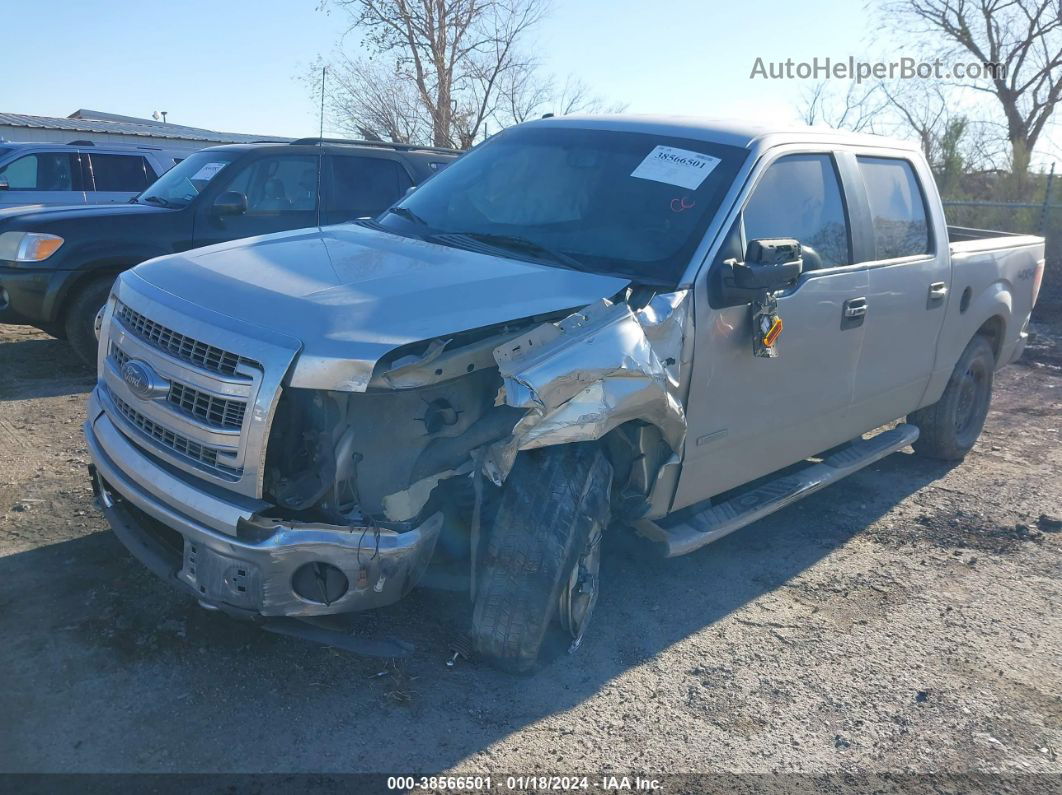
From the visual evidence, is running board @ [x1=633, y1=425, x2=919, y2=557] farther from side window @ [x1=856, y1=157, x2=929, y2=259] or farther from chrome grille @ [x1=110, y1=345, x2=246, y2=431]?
chrome grille @ [x1=110, y1=345, x2=246, y2=431]

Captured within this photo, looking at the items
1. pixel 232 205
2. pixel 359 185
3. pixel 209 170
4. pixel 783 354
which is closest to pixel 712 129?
pixel 783 354

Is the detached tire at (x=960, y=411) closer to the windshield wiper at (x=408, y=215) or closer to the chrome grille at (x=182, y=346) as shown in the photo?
the windshield wiper at (x=408, y=215)

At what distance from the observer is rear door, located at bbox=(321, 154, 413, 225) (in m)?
8.06

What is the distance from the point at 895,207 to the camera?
5.04 m

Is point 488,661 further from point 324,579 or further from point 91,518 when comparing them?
point 91,518

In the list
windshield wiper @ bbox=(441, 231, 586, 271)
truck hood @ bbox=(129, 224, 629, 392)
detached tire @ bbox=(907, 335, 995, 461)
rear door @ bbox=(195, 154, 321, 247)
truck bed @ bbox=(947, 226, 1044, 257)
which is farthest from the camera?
rear door @ bbox=(195, 154, 321, 247)

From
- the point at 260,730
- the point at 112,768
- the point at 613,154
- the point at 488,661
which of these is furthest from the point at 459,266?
the point at 112,768

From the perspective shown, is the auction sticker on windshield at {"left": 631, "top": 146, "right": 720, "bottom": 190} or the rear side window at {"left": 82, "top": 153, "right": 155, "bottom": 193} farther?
the rear side window at {"left": 82, "top": 153, "right": 155, "bottom": 193}

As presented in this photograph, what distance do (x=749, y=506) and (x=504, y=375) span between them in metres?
1.77

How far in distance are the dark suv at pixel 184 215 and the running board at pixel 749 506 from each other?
3822mm

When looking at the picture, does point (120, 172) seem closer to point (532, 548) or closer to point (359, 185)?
point (359, 185)

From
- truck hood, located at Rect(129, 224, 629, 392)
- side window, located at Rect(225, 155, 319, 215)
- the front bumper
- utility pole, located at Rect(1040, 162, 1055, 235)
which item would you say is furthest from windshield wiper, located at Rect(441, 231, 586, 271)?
utility pole, located at Rect(1040, 162, 1055, 235)

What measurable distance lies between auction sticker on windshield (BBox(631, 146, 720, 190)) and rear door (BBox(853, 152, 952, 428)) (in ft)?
3.62

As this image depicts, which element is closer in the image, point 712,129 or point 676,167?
point 676,167
